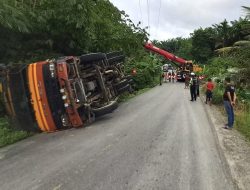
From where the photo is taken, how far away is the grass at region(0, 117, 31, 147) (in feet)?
36.4

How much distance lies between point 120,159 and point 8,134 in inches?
178

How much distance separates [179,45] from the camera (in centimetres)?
10688

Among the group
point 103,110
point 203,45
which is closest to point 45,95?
point 103,110

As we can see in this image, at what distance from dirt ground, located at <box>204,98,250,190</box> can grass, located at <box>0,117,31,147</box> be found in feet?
18.1

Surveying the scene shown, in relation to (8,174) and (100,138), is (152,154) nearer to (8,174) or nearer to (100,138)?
(100,138)

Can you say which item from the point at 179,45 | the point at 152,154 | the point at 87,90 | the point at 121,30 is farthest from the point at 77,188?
the point at 179,45

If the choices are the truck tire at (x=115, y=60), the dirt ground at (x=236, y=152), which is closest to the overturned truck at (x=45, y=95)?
the truck tire at (x=115, y=60)

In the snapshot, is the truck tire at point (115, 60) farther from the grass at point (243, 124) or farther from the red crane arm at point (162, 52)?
the red crane arm at point (162, 52)

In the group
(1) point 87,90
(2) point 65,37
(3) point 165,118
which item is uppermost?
(2) point 65,37

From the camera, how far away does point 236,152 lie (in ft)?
31.7

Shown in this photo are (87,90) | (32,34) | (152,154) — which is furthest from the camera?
(32,34)

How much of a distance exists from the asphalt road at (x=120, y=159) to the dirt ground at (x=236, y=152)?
0.21m

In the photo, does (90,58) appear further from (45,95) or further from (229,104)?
(229,104)

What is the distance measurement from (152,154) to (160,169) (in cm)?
115
